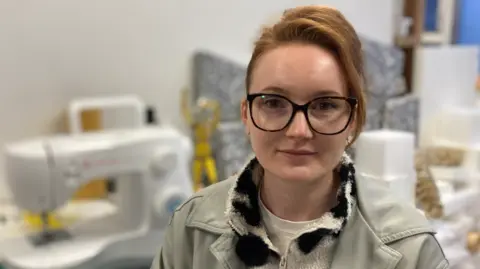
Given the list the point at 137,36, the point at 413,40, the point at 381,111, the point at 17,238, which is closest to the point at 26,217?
the point at 17,238

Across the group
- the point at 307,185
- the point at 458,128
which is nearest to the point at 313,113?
the point at 307,185

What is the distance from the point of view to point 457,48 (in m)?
2.13

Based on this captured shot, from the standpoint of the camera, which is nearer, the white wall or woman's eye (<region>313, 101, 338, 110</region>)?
woman's eye (<region>313, 101, 338, 110</region>)

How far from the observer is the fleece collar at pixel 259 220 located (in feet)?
2.55

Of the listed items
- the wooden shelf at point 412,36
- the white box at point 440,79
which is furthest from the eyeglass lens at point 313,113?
the wooden shelf at point 412,36

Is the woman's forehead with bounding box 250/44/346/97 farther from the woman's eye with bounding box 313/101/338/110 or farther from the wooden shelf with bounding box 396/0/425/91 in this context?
the wooden shelf with bounding box 396/0/425/91

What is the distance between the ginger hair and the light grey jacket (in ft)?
0.43

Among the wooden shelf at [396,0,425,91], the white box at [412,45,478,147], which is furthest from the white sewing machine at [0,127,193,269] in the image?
the wooden shelf at [396,0,425,91]

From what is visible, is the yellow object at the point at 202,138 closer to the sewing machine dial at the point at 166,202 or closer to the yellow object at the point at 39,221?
the sewing machine dial at the point at 166,202

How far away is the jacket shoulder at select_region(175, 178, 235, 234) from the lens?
2.81 feet

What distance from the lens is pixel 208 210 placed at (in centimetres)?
88

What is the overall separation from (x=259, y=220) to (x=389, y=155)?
0.51 metres

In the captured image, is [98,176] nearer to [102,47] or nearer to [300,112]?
[102,47]

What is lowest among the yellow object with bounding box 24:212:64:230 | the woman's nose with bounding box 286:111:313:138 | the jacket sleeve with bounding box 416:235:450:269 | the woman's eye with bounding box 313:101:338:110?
the yellow object with bounding box 24:212:64:230
